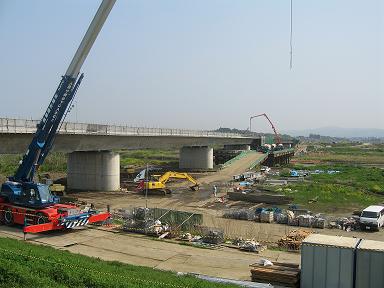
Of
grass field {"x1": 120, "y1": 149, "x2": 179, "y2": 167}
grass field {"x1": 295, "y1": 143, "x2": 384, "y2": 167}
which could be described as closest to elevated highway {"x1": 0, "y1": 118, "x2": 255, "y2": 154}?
grass field {"x1": 120, "y1": 149, "x2": 179, "y2": 167}

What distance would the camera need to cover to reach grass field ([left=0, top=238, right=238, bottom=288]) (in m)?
14.0

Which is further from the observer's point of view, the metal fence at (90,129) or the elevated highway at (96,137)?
the elevated highway at (96,137)

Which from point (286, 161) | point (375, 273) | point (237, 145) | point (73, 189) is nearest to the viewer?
point (375, 273)

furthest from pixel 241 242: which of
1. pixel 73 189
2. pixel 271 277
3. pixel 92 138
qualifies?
pixel 73 189

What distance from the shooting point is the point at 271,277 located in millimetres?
16703

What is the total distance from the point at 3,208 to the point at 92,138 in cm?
1827

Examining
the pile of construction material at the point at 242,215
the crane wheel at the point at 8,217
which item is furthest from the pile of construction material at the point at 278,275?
the crane wheel at the point at 8,217

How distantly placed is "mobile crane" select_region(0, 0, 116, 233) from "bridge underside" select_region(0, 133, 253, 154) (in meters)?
8.18

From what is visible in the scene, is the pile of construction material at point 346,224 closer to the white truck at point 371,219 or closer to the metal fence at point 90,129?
the white truck at point 371,219

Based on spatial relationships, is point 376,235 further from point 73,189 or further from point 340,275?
point 73,189

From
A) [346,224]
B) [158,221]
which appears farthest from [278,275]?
[346,224]

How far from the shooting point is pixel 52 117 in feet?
92.5

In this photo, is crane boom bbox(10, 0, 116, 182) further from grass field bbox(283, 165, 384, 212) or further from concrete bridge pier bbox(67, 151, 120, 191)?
grass field bbox(283, 165, 384, 212)

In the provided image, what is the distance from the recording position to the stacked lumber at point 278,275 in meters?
16.3
